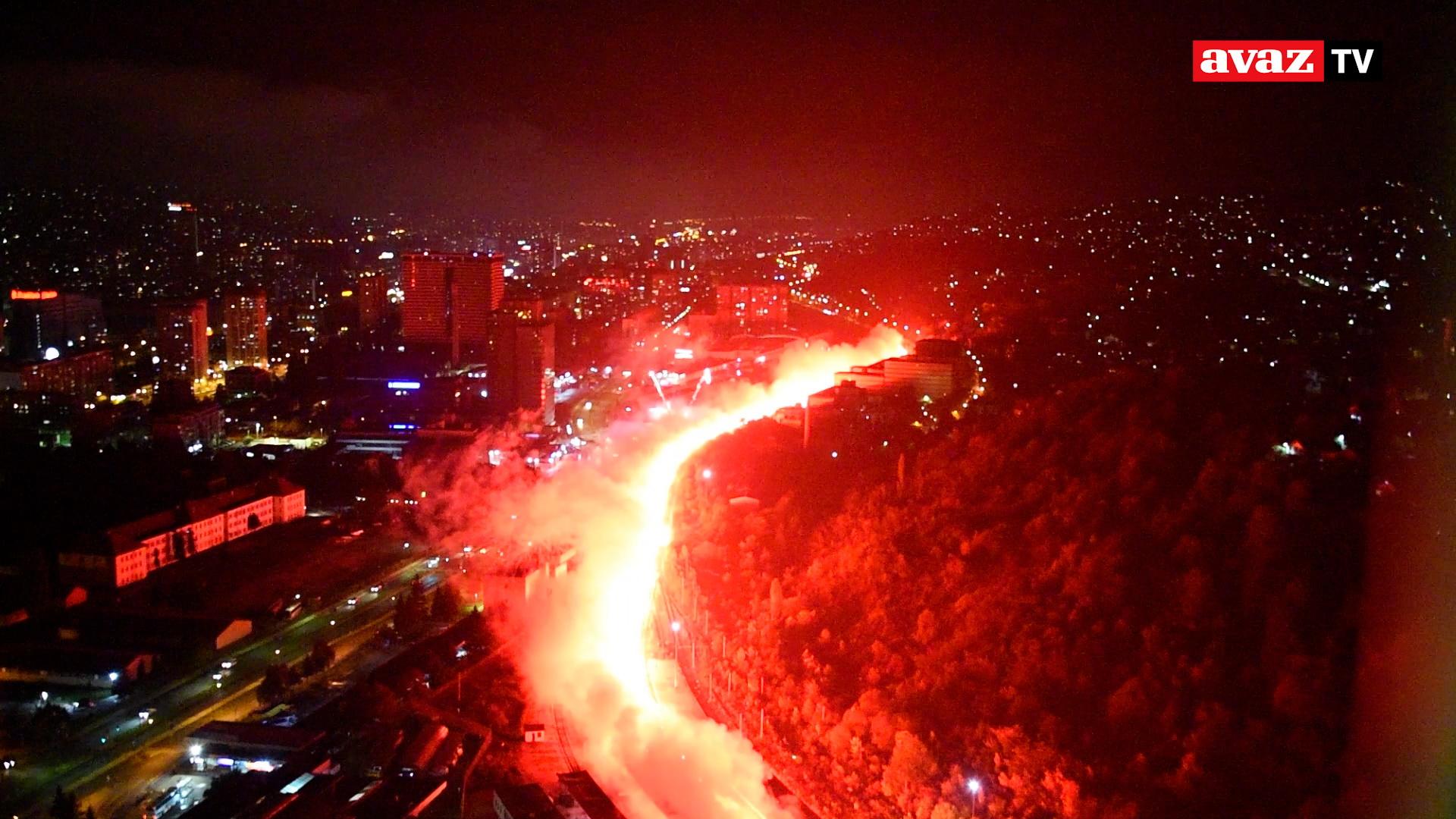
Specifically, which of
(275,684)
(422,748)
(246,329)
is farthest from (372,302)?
(422,748)

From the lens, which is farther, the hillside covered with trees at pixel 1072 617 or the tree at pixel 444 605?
the tree at pixel 444 605

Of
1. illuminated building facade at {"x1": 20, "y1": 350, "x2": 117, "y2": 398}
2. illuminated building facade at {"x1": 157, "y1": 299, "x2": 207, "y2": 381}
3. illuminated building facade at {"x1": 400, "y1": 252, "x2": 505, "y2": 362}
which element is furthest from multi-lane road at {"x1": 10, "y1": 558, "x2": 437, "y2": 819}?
illuminated building facade at {"x1": 400, "y1": 252, "x2": 505, "y2": 362}

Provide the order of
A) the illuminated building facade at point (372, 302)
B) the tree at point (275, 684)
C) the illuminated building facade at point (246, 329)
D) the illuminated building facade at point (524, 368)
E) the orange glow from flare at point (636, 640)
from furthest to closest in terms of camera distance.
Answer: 1. the illuminated building facade at point (372, 302)
2. the illuminated building facade at point (246, 329)
3. the illuminated building facade at point (524, 368)
4. the tree at point (275, 684)
5. the orange glow from flare at point (636, 640)

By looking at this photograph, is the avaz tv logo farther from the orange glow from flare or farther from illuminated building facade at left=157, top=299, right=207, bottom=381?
illuminated building facade at left=157, top=299, right=207, bottom=381

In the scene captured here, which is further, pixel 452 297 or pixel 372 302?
pixel 372 302

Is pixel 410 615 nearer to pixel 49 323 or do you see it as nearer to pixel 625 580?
pixel 625 580

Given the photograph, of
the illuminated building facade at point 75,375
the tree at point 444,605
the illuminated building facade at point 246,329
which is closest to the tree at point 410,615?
the tree at point 444,605

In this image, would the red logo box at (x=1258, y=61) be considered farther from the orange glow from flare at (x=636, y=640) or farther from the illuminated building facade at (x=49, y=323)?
the illuminated building facade at (x=49, y=323)
